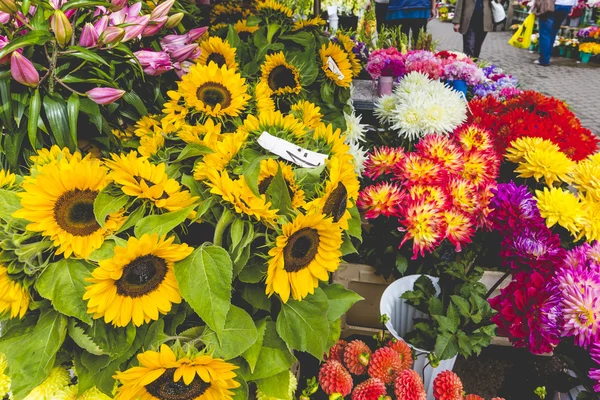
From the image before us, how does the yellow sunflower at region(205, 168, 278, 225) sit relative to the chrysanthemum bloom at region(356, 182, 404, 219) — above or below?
above

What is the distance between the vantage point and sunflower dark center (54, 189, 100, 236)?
79 centimetres

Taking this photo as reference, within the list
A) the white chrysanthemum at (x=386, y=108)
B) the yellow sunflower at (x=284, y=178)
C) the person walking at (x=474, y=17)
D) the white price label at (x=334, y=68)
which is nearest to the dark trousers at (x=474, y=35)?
the person walking at (x=474, y=17)

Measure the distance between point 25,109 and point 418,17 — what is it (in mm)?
4491

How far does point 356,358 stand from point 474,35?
578 centimetres

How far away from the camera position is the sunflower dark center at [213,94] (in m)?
1.12

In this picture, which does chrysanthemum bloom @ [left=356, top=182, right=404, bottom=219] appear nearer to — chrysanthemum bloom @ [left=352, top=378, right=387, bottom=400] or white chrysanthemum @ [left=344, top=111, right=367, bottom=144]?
white chrysanthemum @ [left=344, top=111, right=367, bottom=144]

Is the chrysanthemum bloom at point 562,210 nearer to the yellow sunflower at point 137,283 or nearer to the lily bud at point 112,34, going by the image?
the yellow sunflower at point 137,283

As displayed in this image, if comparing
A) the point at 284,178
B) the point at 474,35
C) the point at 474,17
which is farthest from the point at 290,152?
the point at 474,35

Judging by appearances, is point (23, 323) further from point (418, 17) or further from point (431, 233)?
point (418, 17)

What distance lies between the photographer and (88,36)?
40.8 inches

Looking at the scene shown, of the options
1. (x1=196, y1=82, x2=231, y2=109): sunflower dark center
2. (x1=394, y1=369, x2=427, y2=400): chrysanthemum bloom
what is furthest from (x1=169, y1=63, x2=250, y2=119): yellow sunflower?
(x1=394, y1=369, x2=427, y2=400): chrysanthemum bloom

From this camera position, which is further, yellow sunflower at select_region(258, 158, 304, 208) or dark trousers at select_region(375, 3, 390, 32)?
dark trousers at select_region(375, 3, 390, 32)

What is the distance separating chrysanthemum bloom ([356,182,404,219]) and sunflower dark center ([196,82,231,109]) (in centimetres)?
55

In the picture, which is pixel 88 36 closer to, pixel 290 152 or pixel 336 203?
pixel 290 152
